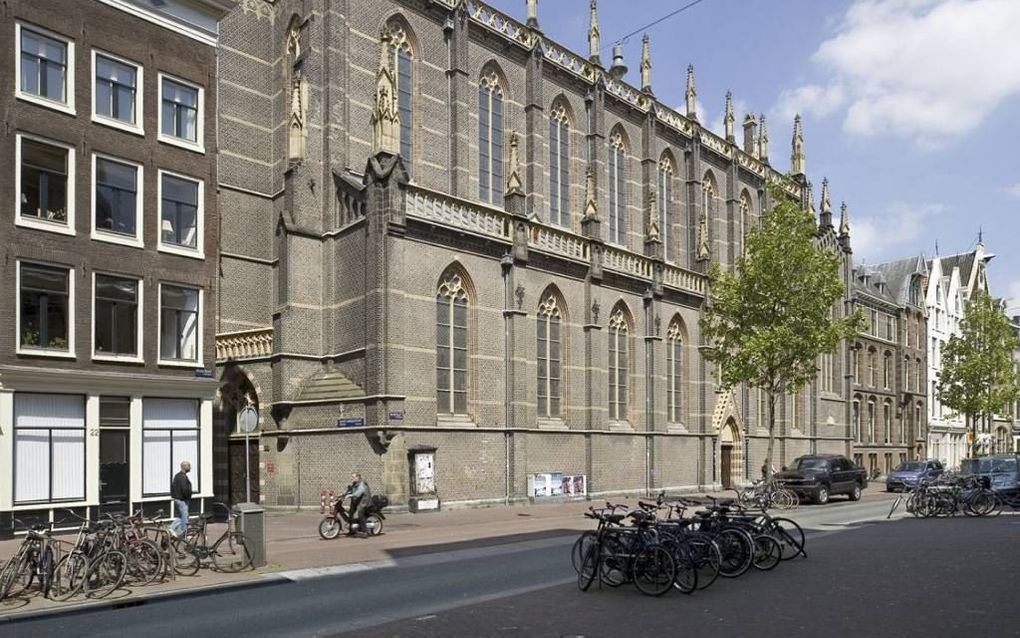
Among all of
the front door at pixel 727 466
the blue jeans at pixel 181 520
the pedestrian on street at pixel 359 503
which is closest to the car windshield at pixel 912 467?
the front door at pixel 727 466

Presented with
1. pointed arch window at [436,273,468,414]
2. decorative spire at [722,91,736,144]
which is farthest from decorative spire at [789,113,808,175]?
pointed arch window at [436,273,468,414]

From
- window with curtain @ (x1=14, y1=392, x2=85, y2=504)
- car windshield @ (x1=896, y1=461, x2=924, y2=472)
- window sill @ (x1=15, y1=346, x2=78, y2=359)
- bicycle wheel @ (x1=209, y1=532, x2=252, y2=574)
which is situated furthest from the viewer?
car windshield @ (x1=896, y1=461, x2=924, y2=472)

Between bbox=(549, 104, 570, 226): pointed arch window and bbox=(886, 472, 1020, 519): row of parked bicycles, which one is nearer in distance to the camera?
bbox=(886, 472, 1020, 519): row of parked bicycles

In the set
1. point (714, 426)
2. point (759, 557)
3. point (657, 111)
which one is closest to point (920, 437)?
point (714, 426)

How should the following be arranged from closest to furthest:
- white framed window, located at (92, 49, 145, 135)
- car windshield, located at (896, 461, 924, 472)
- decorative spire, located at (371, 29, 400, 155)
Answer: white framed window, located at (92, 49, 145, 135) → decorative spire, located at (371, 29, 400, 155) → car windshield, located at (896, 461, 924, 472)

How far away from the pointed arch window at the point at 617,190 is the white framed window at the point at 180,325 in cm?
2074

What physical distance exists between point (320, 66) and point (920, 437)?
5403cm

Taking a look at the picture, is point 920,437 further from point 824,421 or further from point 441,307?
point 441,307

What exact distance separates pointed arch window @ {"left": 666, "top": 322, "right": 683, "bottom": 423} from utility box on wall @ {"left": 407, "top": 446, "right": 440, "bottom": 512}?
1531 cm

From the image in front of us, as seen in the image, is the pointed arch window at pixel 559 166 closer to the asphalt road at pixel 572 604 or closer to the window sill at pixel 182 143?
the window sill at pixel 182 143

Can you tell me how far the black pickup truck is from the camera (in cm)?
3047

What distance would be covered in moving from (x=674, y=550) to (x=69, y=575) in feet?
26.9

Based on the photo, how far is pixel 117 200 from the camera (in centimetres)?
2173

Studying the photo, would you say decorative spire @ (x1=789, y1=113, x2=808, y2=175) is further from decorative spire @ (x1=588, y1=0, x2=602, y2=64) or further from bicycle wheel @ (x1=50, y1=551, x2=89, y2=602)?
bicycle wheel @ (x1=50, y1=551, x2=89, y2=602)
